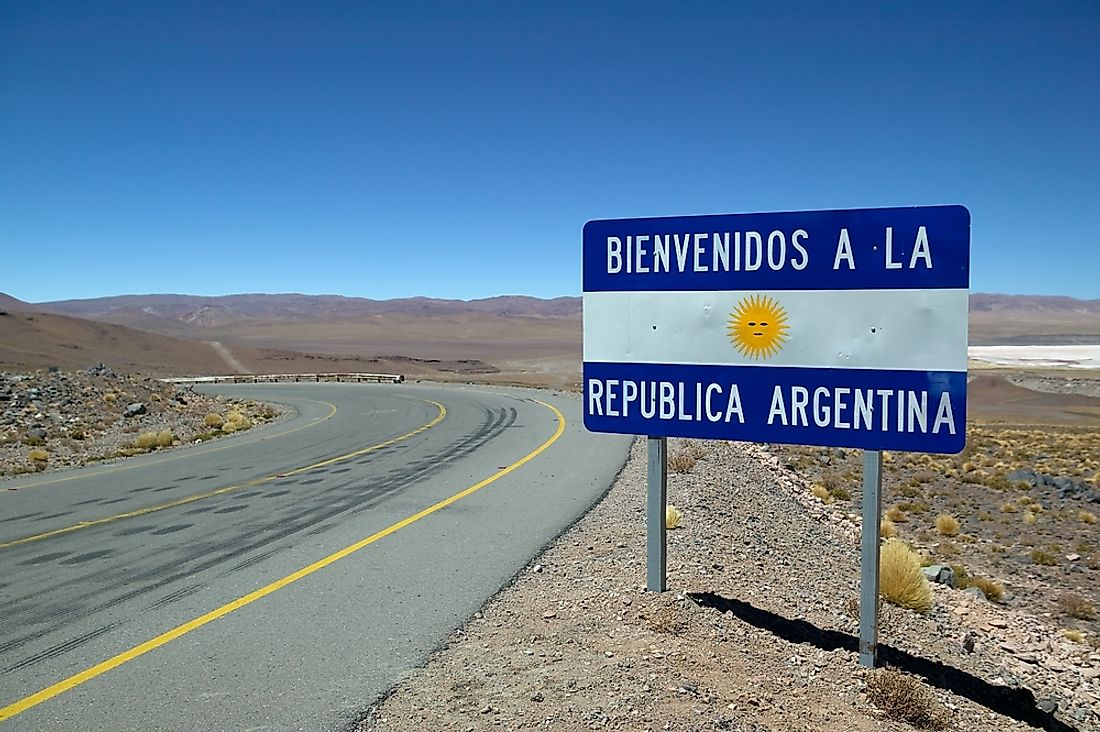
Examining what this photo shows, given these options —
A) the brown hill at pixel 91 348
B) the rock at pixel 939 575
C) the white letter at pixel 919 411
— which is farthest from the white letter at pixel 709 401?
the brown hill at pixel 91 348

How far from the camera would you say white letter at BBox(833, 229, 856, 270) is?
4922 mm

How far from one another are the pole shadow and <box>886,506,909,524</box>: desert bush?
1219 cm

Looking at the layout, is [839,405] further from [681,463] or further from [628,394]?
[681,463]

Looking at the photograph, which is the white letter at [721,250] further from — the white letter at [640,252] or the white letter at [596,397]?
the white letter at [596,397]

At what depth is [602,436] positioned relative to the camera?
765 inches

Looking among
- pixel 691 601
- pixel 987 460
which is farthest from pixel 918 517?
pixel 691 601

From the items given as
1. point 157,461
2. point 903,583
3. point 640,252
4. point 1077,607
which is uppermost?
point 640,252

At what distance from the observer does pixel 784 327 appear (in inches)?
205

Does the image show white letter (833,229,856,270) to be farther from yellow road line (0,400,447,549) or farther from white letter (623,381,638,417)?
yellow road line (0,400,447,549)

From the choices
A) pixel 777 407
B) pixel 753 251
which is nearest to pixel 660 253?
pixel 753 251

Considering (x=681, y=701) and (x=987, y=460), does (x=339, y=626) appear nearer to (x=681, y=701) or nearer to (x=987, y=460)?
(x=681, y=701)

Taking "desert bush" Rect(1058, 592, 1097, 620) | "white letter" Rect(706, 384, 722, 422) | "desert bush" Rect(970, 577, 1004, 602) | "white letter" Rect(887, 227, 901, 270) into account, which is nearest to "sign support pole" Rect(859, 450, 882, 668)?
"white letter" Rect(706, 384, 722, 422)

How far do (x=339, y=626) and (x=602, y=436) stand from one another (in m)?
14.1

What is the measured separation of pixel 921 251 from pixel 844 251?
0.45 meters
